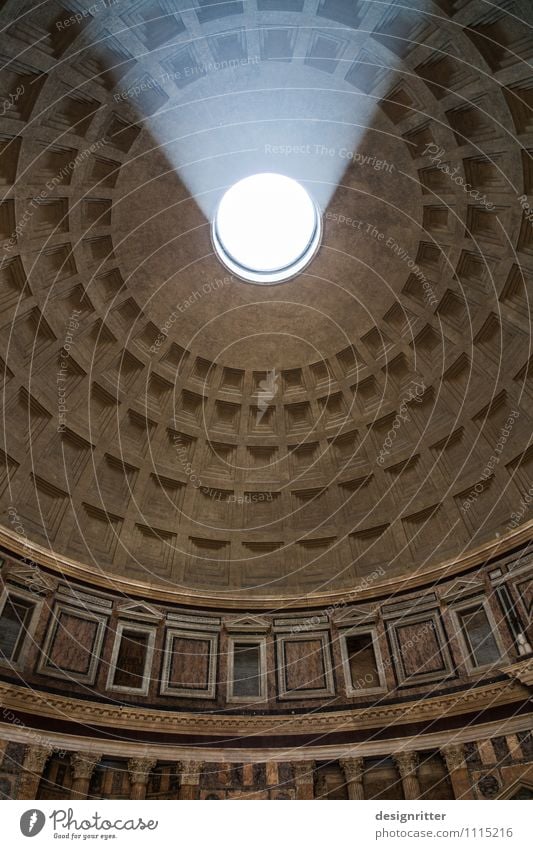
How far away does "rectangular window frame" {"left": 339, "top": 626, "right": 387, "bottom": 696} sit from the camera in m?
20.1

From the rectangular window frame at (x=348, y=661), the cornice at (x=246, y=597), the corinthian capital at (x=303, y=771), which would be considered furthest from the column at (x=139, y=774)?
the rectangular window frame at (x=348, y=661)

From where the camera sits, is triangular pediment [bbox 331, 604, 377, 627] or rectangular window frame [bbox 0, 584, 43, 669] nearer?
rectangular window frame [bbox 0, 584, 43, 669]

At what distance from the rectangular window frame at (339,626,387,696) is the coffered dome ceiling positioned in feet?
7.87

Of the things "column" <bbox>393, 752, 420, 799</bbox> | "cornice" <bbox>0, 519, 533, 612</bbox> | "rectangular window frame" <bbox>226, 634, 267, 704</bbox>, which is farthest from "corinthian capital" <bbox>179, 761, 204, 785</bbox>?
"column" <bbox>393, 752, 420, 799</bbox>

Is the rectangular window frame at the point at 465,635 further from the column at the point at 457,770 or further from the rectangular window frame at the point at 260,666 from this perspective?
the rectangular window frame at the point at 260,666

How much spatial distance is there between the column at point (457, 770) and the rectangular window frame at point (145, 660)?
1070cm

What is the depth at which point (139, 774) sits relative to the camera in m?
17.5

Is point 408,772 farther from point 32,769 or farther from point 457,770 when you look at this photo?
point 32,769

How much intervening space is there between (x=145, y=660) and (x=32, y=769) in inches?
217

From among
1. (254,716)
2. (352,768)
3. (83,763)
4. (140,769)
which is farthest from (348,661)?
(83,763)

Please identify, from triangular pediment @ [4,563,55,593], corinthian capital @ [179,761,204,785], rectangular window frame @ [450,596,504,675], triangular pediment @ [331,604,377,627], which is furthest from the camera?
triangular pediment @ [331,604,377,627]

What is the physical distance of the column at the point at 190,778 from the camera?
17.5m

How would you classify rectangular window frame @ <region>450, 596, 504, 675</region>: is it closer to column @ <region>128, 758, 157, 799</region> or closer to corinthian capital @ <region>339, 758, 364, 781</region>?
corinthian capital @ <region>339, 758, 364, 781</region>

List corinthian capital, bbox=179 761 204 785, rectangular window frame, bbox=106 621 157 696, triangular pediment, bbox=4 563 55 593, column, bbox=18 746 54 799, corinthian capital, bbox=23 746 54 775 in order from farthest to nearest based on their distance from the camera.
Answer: rectangular window frame, bbox=106 621 157 696
triangular pediment, bbox=4 563 55 593
corinthian capital, bbox=179 761 204 785
corinthian capital, bbox=23 746 54 775
column, bbox=18 746 54 799
